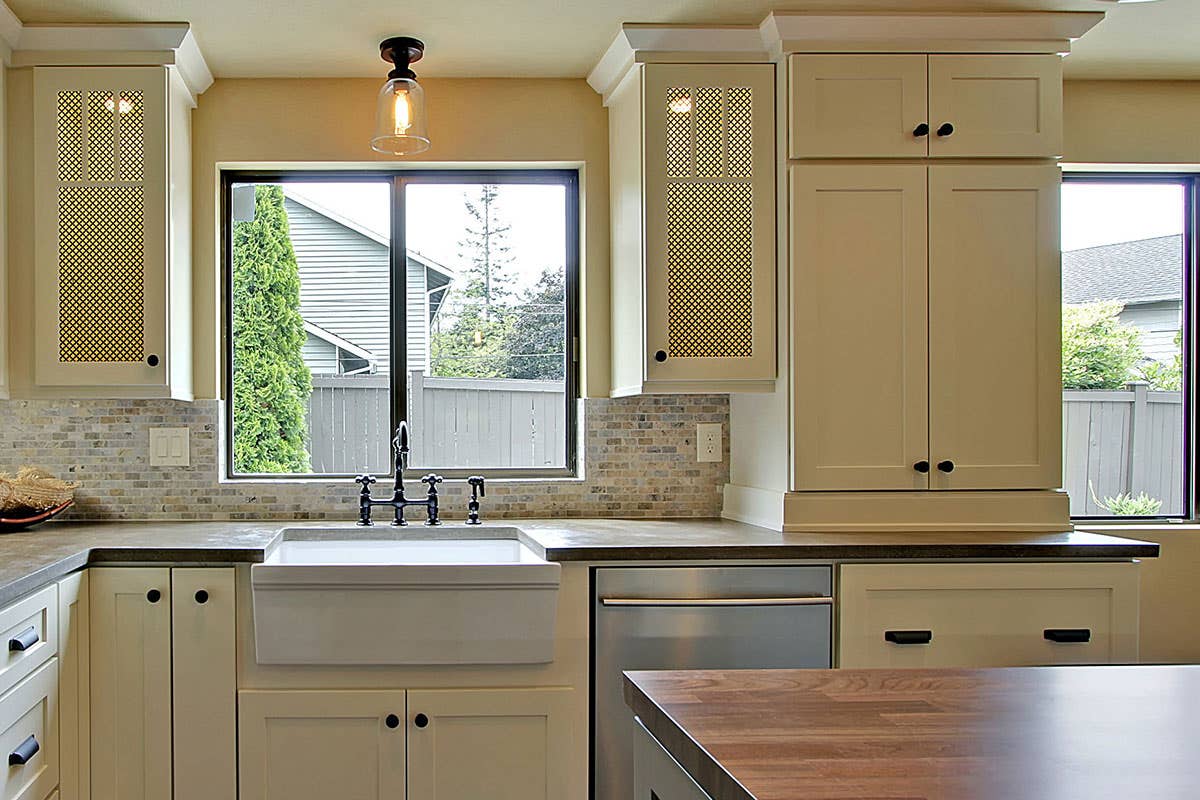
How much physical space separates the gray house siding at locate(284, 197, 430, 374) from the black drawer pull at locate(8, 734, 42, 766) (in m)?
1.40

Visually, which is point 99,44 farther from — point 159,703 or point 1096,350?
point 1096,350

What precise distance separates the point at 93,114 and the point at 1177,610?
3.62m

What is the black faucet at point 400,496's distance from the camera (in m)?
3.00

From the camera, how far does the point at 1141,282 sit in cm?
330

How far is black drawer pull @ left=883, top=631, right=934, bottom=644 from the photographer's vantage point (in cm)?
247

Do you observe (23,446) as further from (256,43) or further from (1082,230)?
(1082,230)

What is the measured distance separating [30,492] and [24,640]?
87 centimetres

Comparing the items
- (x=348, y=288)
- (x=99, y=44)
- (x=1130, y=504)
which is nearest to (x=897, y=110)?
(x=1130, y=504)

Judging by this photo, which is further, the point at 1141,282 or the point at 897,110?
the point at 1141,282

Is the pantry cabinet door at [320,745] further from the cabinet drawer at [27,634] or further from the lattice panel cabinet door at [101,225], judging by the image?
the lattice panel cabinet door at [101,225]

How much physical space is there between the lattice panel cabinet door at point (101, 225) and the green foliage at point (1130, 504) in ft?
9.78

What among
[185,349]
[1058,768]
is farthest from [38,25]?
[1058,768]

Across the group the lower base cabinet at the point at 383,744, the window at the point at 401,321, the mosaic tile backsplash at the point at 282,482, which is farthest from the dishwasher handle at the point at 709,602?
the window at the point at 401,321

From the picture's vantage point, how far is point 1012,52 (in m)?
2.74
